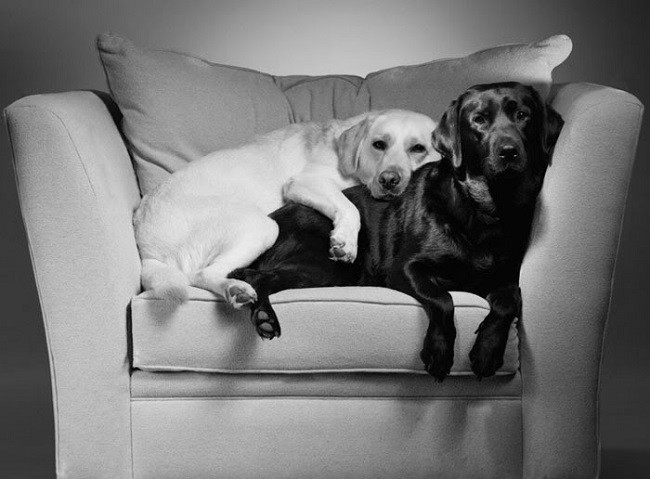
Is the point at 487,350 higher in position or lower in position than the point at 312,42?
lower

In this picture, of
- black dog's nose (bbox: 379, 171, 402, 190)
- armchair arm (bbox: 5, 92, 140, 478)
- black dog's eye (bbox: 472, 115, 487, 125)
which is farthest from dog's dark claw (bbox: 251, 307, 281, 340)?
black dog's eye (bbox: 472, 115, 487, 125)

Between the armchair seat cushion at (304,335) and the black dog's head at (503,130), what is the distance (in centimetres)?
39

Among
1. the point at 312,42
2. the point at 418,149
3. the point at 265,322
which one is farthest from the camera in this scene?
the point at 312,42

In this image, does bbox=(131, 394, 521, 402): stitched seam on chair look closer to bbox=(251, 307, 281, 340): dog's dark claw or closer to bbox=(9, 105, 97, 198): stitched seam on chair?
bbox=(251, 307, 281, 340): dog's dark claw

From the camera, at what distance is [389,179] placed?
132 inches

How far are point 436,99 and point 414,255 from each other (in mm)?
758

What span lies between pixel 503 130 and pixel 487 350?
59cm

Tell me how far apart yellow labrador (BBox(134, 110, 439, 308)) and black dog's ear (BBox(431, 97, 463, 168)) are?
224 mm

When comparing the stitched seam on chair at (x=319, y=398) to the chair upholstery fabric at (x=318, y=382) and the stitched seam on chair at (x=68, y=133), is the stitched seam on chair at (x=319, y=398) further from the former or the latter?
the stitched seam on chair at (x=68, y=133)

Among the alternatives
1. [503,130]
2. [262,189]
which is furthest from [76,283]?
[503,130]

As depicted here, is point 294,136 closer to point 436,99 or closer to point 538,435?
point 436,99

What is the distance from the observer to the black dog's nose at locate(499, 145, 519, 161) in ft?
9.81

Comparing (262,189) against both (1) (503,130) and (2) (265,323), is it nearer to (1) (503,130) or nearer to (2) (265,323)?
(2) (265,323)

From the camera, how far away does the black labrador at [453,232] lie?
9.70ft
